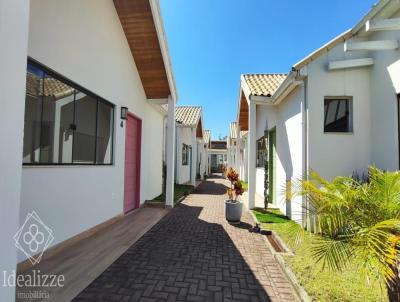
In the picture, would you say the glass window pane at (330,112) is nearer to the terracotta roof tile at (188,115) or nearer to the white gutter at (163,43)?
the white gutter at (163,43)

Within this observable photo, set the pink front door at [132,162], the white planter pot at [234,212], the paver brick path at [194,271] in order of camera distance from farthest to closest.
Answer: the pink front door at [132,162], the white planter pot at [234,212], the paver brick path at [194,271]

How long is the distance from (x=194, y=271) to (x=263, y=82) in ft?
24.3

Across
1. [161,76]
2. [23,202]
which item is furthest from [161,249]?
[161,76]

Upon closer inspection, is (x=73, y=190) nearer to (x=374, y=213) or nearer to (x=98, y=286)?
(x=98, y=286)

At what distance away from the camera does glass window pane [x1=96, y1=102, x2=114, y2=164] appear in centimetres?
565

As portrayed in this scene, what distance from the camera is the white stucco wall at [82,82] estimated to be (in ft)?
12.0

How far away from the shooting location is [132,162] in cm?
766

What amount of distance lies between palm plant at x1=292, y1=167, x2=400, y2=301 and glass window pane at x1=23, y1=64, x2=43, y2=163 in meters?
3.91

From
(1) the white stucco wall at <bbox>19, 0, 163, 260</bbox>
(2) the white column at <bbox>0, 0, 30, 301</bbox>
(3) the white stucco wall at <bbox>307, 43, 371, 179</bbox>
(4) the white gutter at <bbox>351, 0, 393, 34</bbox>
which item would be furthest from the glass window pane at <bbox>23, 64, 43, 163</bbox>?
(4) the white gutter at <bbox>351, 0, 393, 34</bbox>

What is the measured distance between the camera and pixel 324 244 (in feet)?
7.75


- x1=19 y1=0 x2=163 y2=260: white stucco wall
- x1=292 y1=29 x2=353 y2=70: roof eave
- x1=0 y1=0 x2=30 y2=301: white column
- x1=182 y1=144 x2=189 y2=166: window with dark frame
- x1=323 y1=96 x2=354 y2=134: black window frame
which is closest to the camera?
x1=0 y1=0 x2=30 y2=301: white column

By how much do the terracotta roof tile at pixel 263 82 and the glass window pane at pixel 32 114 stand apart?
592 cm

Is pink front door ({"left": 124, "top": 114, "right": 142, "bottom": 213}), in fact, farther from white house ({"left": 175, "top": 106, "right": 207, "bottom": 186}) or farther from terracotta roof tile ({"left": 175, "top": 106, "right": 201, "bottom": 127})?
terracotta roof tile ({"left": 175, "top": 106, "right": 201, "bottom": 127})

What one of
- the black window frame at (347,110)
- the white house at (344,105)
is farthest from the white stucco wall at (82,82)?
the black window frame at (347,110)
